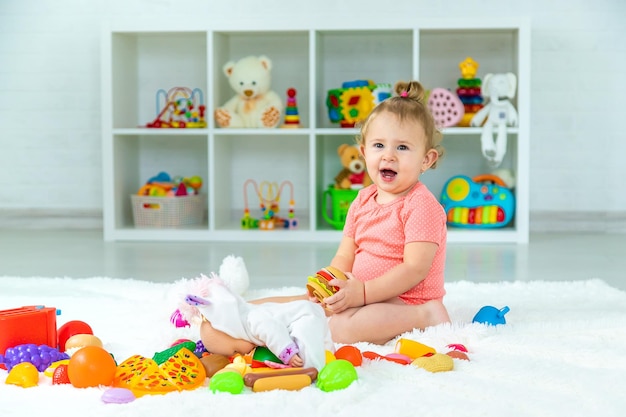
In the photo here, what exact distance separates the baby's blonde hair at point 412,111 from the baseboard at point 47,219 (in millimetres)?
2592

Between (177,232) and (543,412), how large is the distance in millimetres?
A: 2651

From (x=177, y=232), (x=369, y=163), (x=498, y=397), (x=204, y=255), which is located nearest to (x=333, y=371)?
(x=498, y=397)

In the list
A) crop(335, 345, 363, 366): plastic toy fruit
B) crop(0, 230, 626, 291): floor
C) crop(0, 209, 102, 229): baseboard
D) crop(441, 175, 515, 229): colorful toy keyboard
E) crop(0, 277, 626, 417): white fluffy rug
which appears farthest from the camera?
crop(0, 209, 102, 229): baseboard

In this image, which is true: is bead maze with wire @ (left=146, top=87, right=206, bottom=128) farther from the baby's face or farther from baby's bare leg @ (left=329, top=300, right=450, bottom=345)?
the baby's face

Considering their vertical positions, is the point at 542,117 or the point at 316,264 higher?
the point at 542,117

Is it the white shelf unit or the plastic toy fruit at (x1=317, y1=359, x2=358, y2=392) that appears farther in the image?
the white shelf unit

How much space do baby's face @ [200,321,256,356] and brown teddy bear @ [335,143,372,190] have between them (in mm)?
2240

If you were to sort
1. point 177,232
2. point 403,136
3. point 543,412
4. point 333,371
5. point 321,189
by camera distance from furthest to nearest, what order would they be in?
point 321,189, point 177,232, point 403,136, point 333,371, point 543,412

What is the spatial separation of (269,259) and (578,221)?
1.64 metres

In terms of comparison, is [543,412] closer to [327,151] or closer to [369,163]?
[369,163]

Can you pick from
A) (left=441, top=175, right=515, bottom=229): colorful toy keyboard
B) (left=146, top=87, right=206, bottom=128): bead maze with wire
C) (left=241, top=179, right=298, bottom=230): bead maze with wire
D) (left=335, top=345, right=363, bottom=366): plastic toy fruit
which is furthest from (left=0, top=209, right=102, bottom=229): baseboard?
(left=335, top=345, right=363, bottom=366): plastic toy fruit

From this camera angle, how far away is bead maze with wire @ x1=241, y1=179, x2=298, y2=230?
3905 mm

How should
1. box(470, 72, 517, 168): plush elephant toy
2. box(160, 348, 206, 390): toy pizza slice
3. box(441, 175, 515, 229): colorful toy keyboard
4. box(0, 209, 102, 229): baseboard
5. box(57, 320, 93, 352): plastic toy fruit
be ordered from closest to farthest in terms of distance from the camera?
box(160, 348, 206, 390): toy pizza slice → box(57, 320, 93, 352): plastic toy fruit → box(470, 72, 517, 168): plush elephant toy → box(441, 175, 515, 229): colorful toy keyboard → box(0, 209, 102, 229): baseboard

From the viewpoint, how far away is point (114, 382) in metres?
1.47
